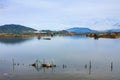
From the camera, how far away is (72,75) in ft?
154

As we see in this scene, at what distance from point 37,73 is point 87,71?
10.7 metres

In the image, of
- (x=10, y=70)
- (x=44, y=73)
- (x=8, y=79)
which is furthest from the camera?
(x=10, y=70)

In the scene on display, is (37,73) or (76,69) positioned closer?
(37,73)

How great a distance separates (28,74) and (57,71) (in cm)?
644

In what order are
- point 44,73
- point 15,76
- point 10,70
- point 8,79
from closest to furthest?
point 8,79 < point 15,76 < point 44,73 < point 10,70

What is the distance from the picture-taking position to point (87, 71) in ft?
168

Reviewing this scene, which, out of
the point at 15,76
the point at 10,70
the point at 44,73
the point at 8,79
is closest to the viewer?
the point at 8,79

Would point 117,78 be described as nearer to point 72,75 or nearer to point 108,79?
point 108,79

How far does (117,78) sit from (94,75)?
16.3 feet

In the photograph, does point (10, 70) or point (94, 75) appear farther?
point (10, 70)

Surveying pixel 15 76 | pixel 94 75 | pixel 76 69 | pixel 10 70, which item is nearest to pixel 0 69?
pixel 10 70

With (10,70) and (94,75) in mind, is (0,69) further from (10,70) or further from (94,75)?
(94,75)

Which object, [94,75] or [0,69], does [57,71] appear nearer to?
[94,75]

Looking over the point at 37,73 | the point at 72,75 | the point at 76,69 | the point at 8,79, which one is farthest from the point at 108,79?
the point at 8,79
